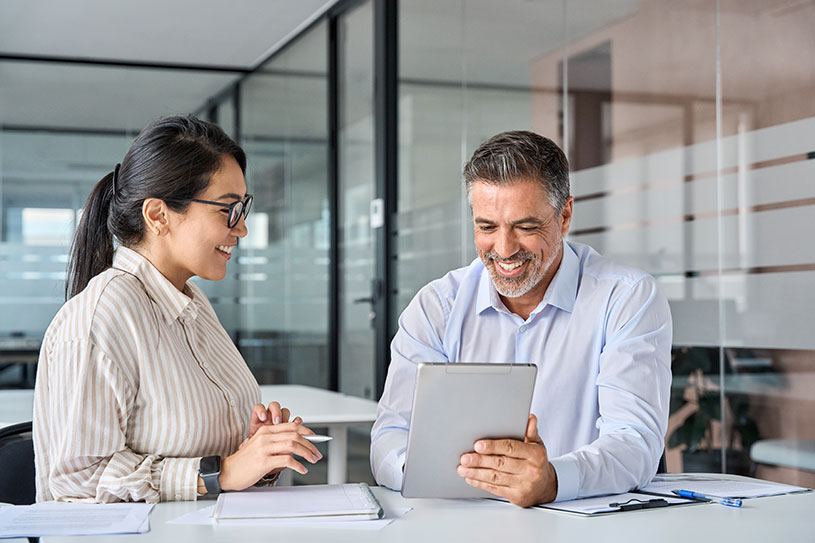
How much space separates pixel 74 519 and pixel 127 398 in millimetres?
240

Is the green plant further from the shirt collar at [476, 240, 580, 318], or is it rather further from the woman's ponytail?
the woman's ponytail

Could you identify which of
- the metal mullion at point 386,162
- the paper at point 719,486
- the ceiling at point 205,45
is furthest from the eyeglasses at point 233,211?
the metal mullion at point 386,162

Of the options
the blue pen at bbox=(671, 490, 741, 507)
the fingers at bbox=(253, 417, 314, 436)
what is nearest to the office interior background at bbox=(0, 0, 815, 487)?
the fingers at bbox=(253, 417, 314, 436)

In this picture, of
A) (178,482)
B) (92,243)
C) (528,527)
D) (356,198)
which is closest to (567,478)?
(528,527)

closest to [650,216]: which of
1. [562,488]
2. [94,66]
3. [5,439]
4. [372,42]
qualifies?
[562,488]

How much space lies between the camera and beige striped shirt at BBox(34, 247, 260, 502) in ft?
5.23

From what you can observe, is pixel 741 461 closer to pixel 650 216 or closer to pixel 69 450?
pixel 650 216

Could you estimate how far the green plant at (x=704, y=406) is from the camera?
124 inches

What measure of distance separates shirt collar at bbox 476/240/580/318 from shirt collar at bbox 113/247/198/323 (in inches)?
26.8

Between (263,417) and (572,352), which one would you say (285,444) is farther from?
(572,352)

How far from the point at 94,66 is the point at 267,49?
1.50m

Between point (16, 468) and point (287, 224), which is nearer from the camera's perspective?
point (16, 468)

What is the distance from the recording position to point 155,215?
1.84 metres

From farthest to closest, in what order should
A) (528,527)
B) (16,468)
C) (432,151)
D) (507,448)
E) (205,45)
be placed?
(205,45)
(432,151)
(16,468)
(507,448)
(528,527)
